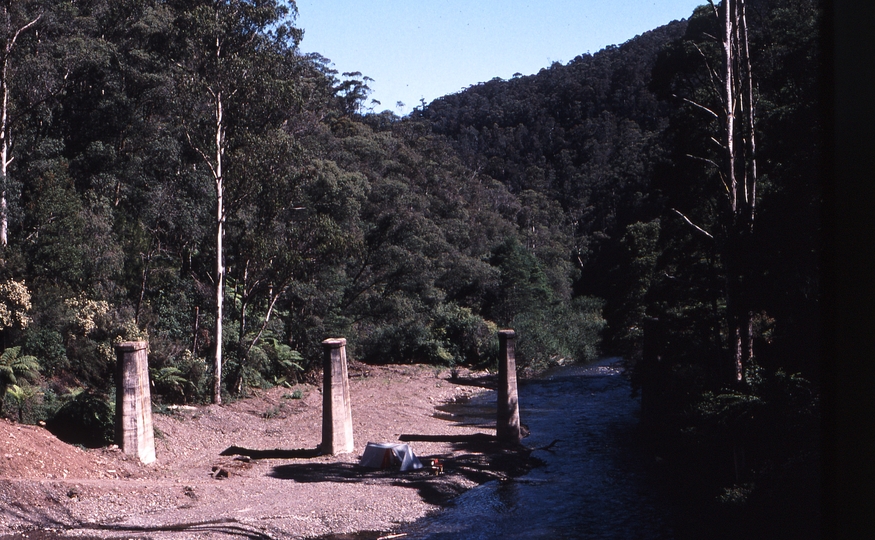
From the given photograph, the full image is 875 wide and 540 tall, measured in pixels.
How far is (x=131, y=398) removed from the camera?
14.5 metres

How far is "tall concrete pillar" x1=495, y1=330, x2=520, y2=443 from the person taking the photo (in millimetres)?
20188

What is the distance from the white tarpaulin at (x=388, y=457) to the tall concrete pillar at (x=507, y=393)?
13.8ft

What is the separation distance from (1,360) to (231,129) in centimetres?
1126

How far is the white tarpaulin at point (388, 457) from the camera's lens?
16250mm

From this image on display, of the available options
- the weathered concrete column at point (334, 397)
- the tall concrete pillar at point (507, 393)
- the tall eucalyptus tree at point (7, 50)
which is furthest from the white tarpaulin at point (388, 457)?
the tall eucalyptus tree at point (7, 50)

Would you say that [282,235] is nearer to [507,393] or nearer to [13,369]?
[507,393]

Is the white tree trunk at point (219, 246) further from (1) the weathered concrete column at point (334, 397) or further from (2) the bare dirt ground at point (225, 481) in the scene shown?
(1) the weathered concrete column at point (334, 397)

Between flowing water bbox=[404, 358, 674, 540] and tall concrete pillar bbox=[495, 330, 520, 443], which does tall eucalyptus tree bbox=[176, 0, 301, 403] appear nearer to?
tall concrete pillar bbox=[495, 330, 520, 443]

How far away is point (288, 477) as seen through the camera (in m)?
15.3

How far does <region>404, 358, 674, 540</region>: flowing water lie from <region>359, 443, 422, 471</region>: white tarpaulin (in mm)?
1477

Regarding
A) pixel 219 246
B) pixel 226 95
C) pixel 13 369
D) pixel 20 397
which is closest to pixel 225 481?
pixel 20 397

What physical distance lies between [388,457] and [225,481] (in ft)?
11.5

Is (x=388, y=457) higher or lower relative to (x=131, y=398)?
lower

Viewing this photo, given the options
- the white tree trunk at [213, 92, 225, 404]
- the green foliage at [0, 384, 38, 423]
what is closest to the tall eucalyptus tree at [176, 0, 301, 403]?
the white tree trunk at [213, 92, 225, 404]
